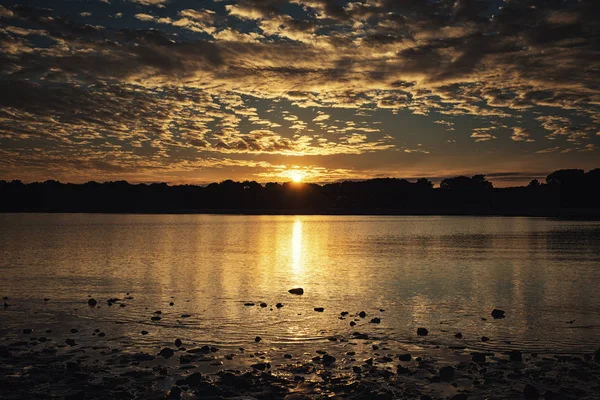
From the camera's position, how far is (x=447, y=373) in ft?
50.9

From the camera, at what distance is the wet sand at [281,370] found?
1393 cm

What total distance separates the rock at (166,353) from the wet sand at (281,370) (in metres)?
0.05

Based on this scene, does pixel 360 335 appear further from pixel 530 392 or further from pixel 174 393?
pixel 174 393

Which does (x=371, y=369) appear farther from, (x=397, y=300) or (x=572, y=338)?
(x=397, y=300)

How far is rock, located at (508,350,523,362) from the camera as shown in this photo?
Result: 17234mm

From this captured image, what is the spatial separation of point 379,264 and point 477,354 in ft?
102

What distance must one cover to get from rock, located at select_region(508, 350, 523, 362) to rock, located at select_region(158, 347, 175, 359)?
1157cm

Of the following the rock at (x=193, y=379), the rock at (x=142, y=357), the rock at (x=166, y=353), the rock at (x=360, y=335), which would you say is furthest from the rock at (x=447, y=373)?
the rock at (x=142, y=357)

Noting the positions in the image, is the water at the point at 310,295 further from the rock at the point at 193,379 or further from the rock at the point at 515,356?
the rock at the point at 193,379

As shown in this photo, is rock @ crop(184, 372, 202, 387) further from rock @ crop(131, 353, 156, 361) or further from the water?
the water

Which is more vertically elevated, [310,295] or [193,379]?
[193,379]

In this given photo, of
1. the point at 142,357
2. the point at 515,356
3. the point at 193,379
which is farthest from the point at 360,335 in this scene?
the point at 142,357

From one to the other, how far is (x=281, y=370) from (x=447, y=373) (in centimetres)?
509

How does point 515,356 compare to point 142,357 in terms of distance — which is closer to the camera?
point 515,356
